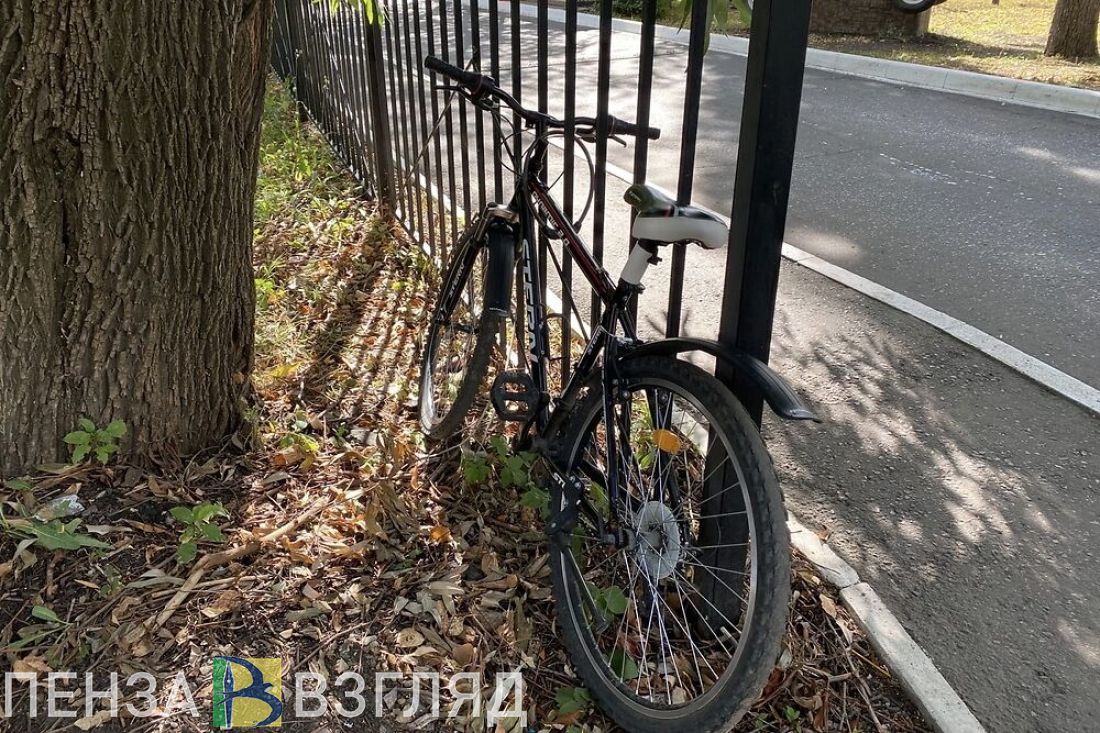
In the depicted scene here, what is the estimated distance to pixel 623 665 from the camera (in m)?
2.33

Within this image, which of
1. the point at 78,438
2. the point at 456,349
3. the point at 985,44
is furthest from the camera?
the point at 985,44

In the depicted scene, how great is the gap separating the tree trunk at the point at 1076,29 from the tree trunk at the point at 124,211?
1215 centimetres

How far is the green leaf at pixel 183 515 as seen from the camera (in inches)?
106

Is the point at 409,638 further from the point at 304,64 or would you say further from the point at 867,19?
the point at 867,19

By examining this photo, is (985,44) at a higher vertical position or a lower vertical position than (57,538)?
higher

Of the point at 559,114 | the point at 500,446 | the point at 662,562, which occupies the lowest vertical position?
the point at 500,446

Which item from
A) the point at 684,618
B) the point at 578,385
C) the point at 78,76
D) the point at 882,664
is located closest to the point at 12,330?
the point at 78,76

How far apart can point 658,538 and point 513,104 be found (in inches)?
58.8

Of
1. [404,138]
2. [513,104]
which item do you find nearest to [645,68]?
[513,104]

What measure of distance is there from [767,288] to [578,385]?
2.25 ft

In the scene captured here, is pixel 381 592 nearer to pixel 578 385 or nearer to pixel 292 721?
pixel 292 721

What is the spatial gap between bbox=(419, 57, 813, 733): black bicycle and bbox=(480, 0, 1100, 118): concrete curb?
17.0 feet

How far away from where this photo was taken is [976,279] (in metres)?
4.86

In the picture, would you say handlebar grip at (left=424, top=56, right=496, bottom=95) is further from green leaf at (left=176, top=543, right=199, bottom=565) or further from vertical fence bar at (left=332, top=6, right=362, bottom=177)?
vertical fence bar at (left=332, top=6, right=362, bottom=177)
